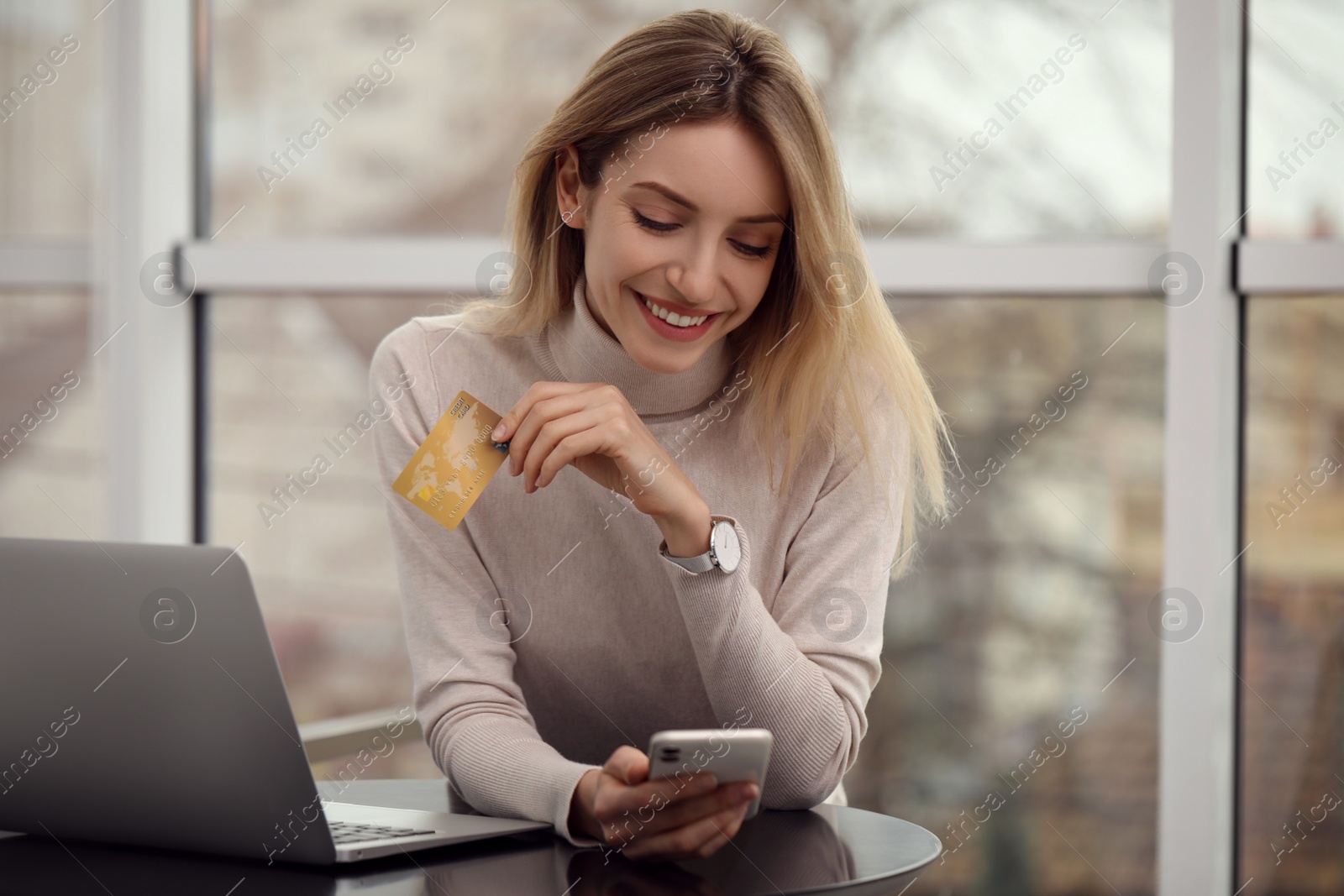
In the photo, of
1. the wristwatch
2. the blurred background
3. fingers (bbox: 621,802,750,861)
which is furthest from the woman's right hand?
the blurred background

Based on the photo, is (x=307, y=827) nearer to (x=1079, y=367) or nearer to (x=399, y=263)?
(x=1079, y=367)

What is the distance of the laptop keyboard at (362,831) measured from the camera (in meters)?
0.98

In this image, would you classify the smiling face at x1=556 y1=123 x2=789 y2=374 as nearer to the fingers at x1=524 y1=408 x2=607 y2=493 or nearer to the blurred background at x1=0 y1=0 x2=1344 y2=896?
the fingers at x1=524 y1=408 x2=607 y2=493

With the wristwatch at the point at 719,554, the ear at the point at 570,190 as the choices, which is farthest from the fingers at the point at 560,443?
the ear at the point at 570,190

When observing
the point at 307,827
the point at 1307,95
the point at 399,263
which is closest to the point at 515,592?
the point at 307,827

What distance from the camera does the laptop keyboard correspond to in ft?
3.23

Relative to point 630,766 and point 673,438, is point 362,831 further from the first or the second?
point 673,438

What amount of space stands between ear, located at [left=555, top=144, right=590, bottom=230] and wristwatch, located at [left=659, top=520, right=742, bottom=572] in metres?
0.43

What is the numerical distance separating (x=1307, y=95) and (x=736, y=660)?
147 cm

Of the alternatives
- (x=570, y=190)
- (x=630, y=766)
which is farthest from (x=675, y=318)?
(x=630, y=766)

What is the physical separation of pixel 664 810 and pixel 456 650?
0.41m

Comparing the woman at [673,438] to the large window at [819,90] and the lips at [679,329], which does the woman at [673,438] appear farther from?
the large window at [819,90]

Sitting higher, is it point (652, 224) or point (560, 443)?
point (652, 224)

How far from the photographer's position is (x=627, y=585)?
4.74 ft
